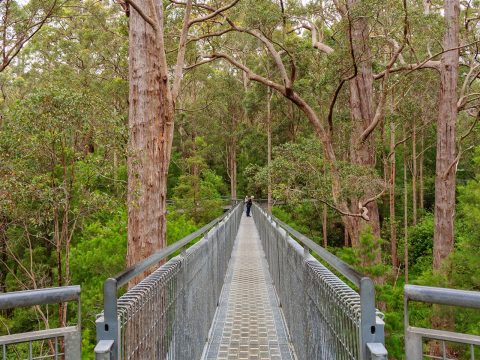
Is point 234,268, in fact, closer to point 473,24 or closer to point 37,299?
point 37,299

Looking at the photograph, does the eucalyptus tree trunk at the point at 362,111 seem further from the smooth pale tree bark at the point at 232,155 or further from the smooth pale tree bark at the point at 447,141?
the smooth pale tree bark at the point at 232,155

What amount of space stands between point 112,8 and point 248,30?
581 inches

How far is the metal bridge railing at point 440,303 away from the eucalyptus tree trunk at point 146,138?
5.54 metres

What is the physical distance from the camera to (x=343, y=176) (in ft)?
44.2

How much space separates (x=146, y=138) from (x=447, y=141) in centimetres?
1026

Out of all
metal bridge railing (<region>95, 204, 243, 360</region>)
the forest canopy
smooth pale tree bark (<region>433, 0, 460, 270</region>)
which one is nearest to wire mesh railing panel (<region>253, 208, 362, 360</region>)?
metal bridge railing (<region>95, 204, 243, 360</region>)

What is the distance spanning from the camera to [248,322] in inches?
265

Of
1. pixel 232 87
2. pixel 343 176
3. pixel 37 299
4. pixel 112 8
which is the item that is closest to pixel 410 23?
pixel 343 176

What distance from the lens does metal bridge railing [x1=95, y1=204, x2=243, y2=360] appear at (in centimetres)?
189

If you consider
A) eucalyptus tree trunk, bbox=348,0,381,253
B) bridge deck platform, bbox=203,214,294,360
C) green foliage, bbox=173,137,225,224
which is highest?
eucalyptus tree trunk, bbox=348,0,381,253

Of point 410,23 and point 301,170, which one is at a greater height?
point 410,23

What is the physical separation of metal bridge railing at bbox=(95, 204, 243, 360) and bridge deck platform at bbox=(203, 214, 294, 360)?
2.28 ft

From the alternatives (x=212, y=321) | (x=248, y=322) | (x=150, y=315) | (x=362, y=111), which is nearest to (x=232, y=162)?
(x=362, y=111)

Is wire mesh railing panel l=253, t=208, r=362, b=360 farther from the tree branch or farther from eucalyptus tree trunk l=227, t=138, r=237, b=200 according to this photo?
eucalyptus tree trunk l=227, t=138, r=237, b=200
